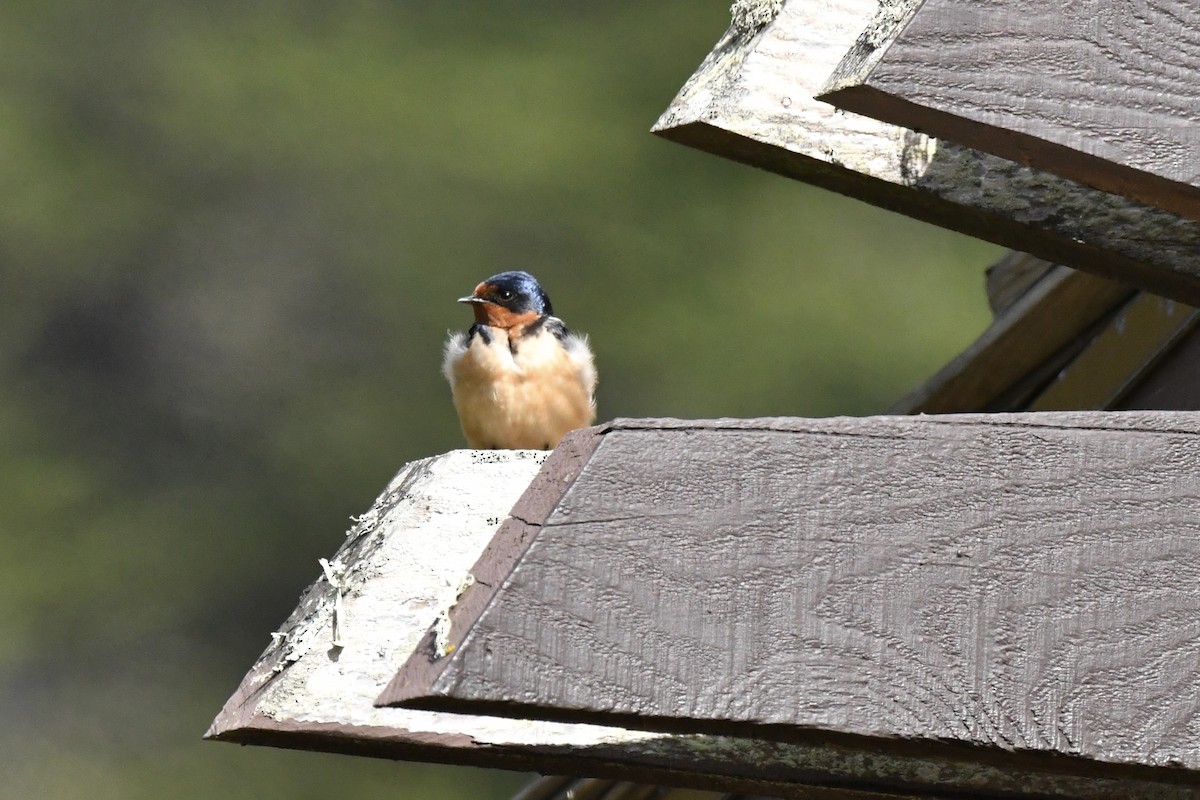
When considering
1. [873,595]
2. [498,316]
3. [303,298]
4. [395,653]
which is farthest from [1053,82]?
[303,298]

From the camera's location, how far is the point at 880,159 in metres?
1.30

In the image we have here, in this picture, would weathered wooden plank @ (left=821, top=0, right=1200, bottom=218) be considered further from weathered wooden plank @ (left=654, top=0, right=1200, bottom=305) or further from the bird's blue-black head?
the bird's blue-black head

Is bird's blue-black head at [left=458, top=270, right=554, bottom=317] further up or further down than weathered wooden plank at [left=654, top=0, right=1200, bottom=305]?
further up

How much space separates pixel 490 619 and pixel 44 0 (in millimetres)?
10689

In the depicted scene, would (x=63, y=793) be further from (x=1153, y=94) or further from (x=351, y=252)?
(x=1153, y=94)

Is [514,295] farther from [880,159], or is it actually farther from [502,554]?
[502,554]

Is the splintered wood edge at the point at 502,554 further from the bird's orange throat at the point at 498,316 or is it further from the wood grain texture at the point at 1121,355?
the bird's orange throat at the point at 498,316

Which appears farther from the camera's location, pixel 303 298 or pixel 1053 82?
pixel 303 298

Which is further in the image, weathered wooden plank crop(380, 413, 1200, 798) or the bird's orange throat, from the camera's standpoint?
the bird's orange throat

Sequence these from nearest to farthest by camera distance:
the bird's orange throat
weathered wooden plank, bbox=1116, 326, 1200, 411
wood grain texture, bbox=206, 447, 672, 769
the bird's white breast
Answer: wood grain texture, bbox=206, 447, 672, 769 → weathered wooden plank, bbox=1116, 326, 1200, 411 → the bird's white breast → the bird's orange throat

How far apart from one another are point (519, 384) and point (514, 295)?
560mm

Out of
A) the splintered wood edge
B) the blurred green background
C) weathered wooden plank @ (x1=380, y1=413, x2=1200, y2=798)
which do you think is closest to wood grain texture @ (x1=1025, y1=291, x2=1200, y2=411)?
weathered wooden plank @ (x1=380, y1=413, x2=1200, y2=798)

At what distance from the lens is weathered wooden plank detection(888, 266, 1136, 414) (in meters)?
2.03

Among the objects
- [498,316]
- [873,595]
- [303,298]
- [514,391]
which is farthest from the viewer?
[303,298]
